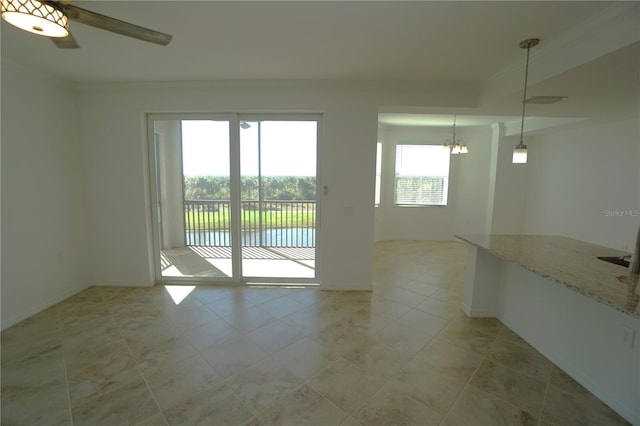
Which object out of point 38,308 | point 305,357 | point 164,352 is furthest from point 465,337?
point 38,308

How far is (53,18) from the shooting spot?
1375mm

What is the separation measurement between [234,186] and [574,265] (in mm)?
3542

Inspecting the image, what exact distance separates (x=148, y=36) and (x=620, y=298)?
3165mm

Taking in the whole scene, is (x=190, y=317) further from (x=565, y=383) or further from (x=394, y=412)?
(x=565, y=383)

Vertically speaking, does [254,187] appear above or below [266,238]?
above

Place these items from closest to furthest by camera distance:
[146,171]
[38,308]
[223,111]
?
[38,308], [223,111], [146,171]

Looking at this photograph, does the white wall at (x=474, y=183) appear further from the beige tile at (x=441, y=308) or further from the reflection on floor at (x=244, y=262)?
the reflection on floor at (x=244, y=262)

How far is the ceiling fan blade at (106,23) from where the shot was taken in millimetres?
1479

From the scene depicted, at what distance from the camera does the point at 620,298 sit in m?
1.49

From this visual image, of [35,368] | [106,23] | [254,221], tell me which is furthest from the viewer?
[254,221]

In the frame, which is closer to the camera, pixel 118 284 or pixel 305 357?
pixel 305 357

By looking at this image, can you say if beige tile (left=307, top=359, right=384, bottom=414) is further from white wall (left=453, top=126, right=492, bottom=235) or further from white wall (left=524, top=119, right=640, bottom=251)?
white wall (left=453, top=126, right=492, bottom=235)

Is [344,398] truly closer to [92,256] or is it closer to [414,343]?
[414,343]

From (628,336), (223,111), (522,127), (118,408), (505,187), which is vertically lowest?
(118,408)
